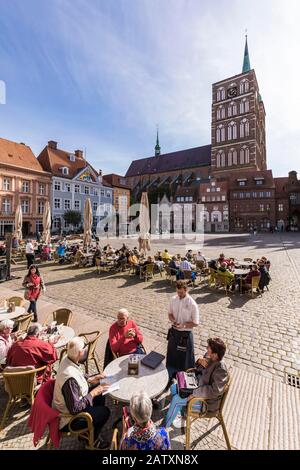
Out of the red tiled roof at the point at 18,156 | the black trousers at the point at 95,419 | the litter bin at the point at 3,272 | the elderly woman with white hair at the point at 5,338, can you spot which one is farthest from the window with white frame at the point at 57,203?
the black trousers at the point at 95,419

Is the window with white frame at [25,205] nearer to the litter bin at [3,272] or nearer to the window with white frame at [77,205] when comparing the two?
the window with white frame at [77,205]

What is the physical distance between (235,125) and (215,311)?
63589 millimetres

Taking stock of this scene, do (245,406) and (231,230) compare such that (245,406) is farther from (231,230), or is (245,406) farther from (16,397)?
(231,230)

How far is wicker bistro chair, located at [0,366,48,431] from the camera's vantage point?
3137 millimetres

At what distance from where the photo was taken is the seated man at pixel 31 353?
11.0 ft

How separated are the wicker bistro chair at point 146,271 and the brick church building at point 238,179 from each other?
44790mm

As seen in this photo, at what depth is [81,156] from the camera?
50781mm

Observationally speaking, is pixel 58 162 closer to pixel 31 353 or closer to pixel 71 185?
pixel 71 185

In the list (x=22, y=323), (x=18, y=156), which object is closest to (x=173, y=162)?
(x=18, y=156)

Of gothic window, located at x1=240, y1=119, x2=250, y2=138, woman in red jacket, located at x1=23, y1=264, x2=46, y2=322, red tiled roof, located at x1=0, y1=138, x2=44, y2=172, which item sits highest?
gothic window, located at x1=240, y1=119, x2=250, y2=138

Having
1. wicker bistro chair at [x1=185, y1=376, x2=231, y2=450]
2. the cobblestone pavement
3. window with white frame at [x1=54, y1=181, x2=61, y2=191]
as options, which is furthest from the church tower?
wicker bistro chair at [x1=185, y1=376, x2=231, y2=450]

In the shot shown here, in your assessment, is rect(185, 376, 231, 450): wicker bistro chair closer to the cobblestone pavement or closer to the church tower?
the cobblestone pavement

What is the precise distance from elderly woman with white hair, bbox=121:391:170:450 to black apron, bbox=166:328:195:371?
5.16ft

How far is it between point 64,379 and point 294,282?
35.6ft
